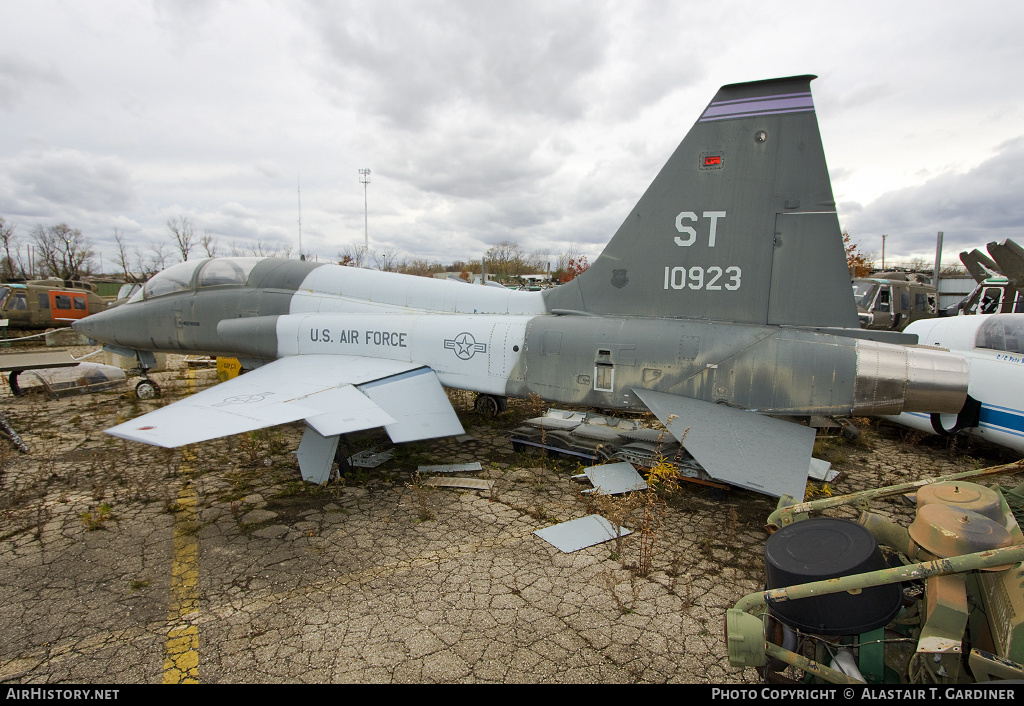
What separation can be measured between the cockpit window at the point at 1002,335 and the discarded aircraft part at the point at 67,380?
53.7ft

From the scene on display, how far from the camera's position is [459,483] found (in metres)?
5.86

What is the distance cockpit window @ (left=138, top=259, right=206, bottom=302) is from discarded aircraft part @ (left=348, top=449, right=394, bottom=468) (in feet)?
15.5

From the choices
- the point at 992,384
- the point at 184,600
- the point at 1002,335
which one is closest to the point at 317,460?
the point at 184,600

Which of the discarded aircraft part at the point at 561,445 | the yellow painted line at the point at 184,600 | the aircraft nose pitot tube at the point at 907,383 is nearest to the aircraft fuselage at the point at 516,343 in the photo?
the aircraft nose pitot tube at the point at 907,383

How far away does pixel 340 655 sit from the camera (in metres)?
3.14

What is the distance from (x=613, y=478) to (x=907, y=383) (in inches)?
121

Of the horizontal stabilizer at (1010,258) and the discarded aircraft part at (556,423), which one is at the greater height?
the horizontal stabilizer at (1010,258)

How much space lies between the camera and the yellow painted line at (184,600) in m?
3.04

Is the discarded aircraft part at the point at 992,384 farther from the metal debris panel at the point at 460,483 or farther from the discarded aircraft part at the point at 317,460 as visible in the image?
the discarded aircraft part at the point at 317,460

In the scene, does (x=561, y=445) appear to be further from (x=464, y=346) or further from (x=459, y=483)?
(x=464, y=346)

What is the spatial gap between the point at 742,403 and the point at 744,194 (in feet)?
7.35

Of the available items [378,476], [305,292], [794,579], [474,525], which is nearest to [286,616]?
[474,525]
